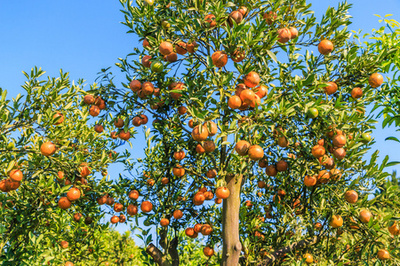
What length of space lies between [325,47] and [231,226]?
2.92 meters

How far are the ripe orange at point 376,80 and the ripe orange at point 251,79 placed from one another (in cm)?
185

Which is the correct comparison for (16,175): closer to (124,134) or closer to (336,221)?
(124,134)

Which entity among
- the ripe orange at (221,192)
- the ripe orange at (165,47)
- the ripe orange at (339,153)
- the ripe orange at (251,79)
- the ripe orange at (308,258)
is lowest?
the ripe orange at (308,258)

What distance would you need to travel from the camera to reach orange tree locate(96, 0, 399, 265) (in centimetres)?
434

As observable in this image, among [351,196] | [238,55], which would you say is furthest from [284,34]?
[351,196]

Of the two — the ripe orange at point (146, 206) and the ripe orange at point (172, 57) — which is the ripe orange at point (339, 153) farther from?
the ripe orange at point (146, 206)

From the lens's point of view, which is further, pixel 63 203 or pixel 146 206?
pixel 146 206

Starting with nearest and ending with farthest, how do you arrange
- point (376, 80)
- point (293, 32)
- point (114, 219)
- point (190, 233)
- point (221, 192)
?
point (221, 192), point (293, 32), point (376, 80), point (190, 233), point (114, 219)

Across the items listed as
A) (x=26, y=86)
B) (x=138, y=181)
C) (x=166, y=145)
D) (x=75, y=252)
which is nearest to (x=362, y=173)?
(x=166, y=145)

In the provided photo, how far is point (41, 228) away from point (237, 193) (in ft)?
11.1

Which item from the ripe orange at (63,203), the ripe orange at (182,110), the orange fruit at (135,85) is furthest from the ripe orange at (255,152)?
the ripe orange at (63,203)

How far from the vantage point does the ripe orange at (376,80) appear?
4.92 metres

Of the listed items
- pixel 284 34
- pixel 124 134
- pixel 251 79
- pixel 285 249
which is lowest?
pixel 285 249

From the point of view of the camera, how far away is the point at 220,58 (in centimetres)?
427
